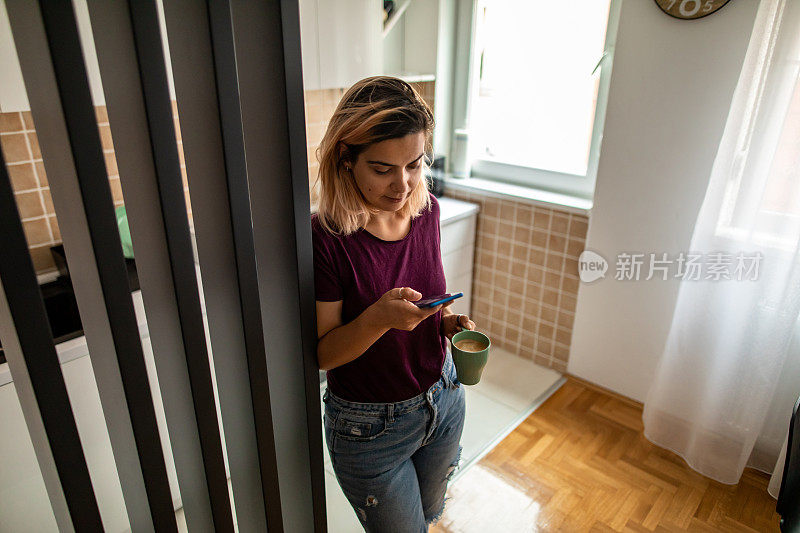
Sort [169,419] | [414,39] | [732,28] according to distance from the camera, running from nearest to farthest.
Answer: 1. [169,419]
2. [732,28]
3. [414,39]

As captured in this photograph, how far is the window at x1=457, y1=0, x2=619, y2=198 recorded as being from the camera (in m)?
2.45

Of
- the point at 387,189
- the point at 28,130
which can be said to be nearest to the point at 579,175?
the point at 387,189

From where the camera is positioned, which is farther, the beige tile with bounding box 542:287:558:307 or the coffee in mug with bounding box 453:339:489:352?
the beige tile with bounding box 542:287:558:307

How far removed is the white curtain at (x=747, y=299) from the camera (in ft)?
5.62

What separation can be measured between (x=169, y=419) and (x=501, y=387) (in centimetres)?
202

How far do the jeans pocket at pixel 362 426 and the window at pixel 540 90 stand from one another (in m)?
1.85

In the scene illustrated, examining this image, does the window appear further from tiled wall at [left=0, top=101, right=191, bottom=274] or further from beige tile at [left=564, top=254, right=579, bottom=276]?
tiled wall at [left=0, top=101, right=191, bottom=274]

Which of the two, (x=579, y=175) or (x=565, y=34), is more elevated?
(x=565, y=34)

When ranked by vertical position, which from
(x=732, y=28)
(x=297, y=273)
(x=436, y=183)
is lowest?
(x=436, y=183)

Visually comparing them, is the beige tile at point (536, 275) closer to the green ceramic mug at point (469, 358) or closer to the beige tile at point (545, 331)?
the beige tile at point (545, 331)

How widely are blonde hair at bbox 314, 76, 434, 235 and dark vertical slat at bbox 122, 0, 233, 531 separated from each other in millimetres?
315

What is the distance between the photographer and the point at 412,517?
1.15 metres

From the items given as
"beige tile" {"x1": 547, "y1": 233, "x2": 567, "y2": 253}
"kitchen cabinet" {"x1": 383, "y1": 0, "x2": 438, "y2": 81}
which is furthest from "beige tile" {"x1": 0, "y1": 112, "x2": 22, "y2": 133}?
"beige tile" {"x1": 547, "y1": 233, "x2": 567, "y2": 253}

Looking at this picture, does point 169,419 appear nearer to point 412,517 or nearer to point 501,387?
point 412,517
